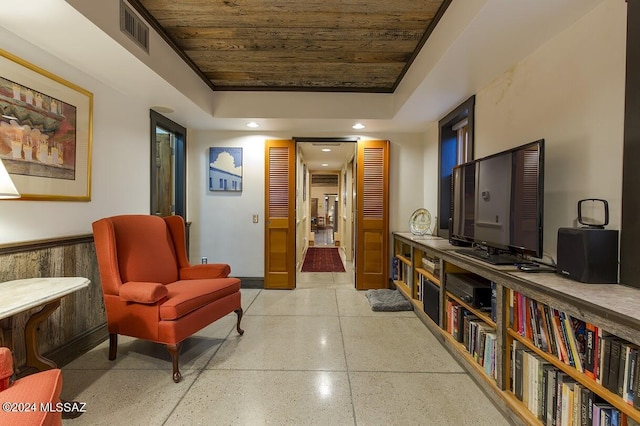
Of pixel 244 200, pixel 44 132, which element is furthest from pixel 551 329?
pixel 244 200

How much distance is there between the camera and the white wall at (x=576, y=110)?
1.36m

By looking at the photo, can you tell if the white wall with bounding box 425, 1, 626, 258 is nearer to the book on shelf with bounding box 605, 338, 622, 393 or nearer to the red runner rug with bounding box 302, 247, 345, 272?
the book on shelf with bounding box 605, 338, 622, 393

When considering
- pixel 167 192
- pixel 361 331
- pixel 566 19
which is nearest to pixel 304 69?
pixel 566 19

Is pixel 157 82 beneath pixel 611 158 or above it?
above

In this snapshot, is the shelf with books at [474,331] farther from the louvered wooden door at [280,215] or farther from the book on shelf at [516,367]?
the louvered wooden door at [280,215]

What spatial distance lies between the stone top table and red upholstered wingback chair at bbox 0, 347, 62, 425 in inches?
14.9

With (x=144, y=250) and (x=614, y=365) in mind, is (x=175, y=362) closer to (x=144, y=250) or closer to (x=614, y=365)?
(x=144, y=250)

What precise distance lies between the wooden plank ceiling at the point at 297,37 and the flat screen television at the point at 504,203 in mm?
1111

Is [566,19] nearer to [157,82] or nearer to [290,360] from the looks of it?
[290,360]

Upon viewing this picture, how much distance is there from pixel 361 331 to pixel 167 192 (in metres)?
2.86

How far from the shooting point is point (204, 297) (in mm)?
2066

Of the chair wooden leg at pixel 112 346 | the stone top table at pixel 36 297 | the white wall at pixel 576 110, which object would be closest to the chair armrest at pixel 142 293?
the stone top table at pixel 36 297

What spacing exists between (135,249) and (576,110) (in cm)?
302

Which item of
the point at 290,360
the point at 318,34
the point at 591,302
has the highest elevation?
the point at 318,34
